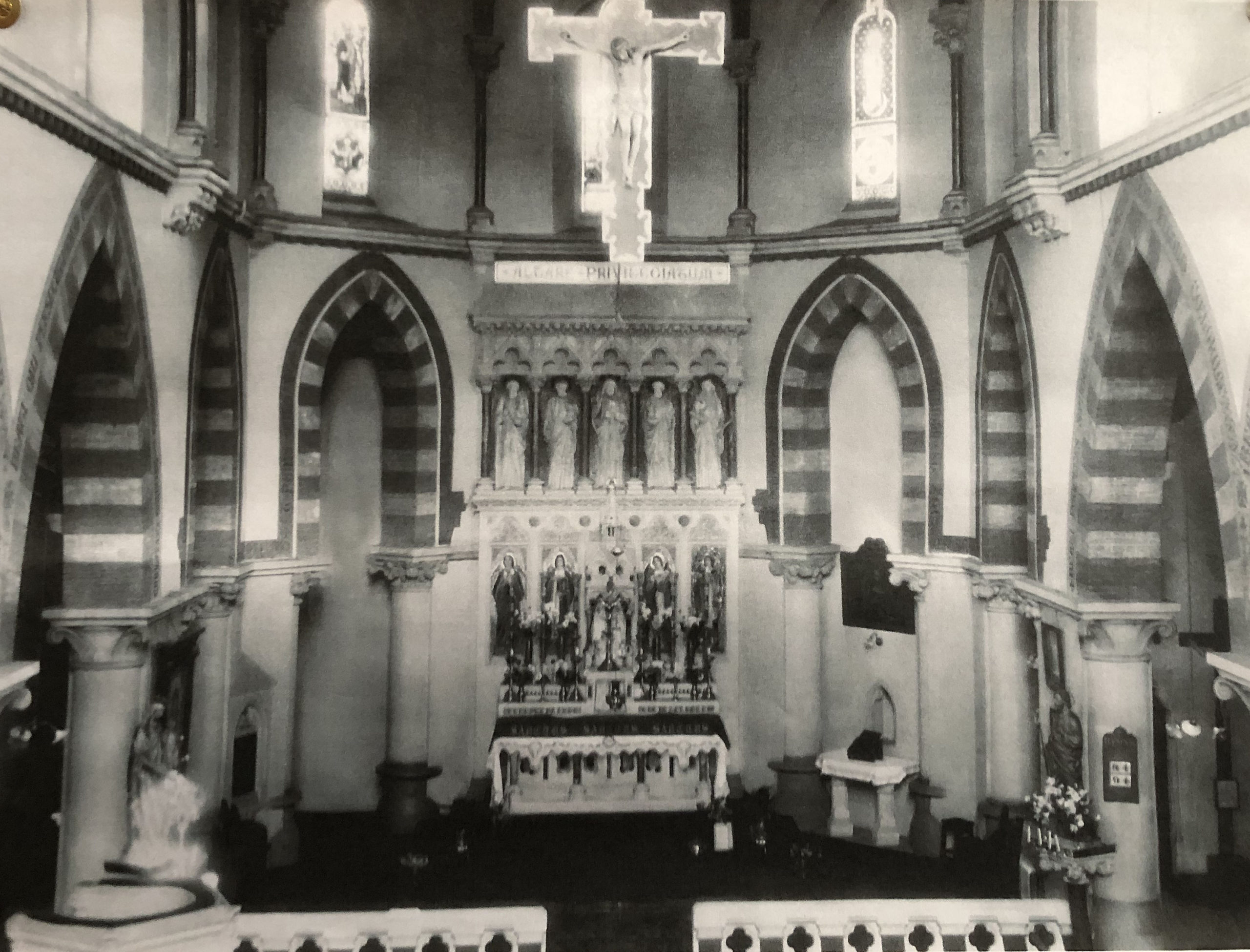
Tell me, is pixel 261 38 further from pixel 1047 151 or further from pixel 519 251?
pixel 1047 151

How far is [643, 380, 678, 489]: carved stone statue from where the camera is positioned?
1227cm

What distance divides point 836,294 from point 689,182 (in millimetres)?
2070

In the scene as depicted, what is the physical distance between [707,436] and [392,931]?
6.41 metres

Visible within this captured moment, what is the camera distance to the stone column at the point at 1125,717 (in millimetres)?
8945

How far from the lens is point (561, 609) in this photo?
12023mm

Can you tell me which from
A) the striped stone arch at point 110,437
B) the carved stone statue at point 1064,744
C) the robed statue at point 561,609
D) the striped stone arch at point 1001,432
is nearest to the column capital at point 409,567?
the robed statue at point 561,609

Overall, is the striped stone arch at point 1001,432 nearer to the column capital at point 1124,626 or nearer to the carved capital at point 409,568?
the column capital at point 1124,626

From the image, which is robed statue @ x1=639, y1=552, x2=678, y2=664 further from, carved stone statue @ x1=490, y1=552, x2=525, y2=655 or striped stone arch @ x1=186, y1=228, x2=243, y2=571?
striped stone arch @ x1=186, y1=228, x2=243, y2=571

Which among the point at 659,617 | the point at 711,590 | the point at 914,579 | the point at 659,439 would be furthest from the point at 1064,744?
the point at 659,439

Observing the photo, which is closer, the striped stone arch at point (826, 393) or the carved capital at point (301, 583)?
the carved capital at point (301, 583)

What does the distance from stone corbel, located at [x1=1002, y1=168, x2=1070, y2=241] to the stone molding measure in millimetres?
6742

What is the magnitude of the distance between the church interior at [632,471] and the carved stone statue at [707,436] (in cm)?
5

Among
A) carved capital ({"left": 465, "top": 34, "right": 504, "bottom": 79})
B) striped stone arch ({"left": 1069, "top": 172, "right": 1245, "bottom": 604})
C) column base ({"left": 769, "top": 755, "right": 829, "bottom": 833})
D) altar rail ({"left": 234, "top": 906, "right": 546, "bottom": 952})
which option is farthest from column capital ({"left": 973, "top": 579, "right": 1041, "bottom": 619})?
carved capital ({"left": 465, "top": 34, "right": 504, "bottom": 79})

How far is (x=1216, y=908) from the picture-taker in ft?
31.1
